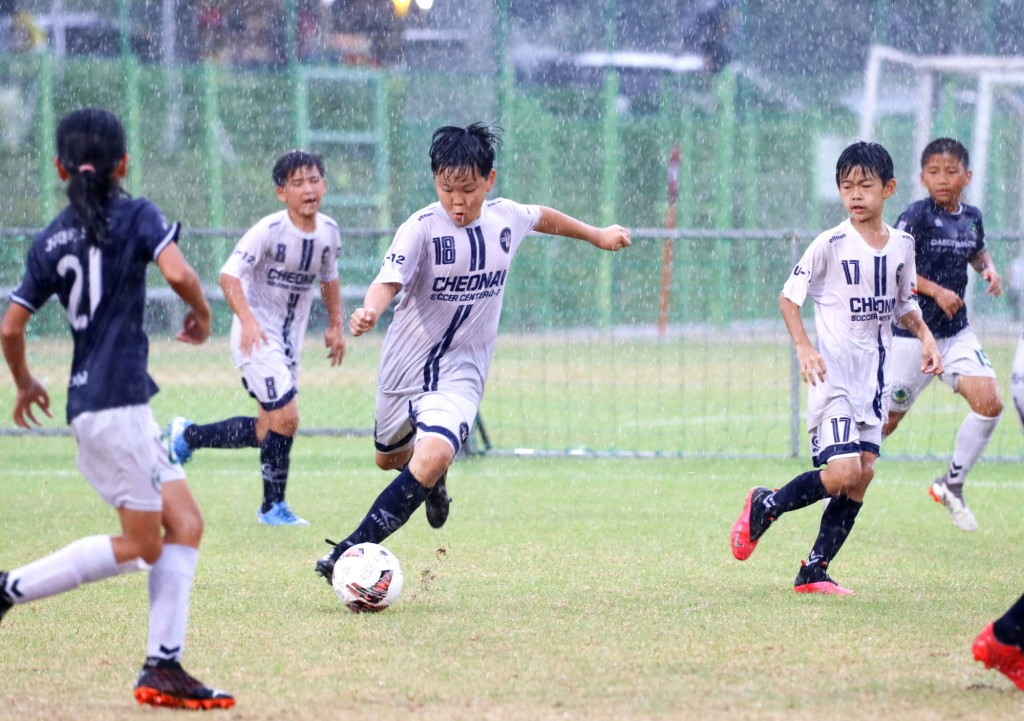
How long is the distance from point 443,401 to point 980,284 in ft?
54.1

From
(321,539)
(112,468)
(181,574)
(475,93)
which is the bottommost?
(321,539)

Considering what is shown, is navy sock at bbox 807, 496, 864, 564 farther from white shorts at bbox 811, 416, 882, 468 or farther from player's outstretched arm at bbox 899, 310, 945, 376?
player's outstretched arm at bbox 899, 310, 945, 376

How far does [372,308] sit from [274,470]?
306cm

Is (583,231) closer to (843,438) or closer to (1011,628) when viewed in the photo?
(843,438)

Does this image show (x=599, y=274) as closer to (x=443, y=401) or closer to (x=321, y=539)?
(x=321, y=539)

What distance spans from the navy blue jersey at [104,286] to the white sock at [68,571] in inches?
15.9

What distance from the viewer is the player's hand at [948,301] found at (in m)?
7.87

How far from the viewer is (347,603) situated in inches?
232

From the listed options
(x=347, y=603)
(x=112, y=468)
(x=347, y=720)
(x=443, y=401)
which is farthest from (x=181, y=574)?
(x=443, y=401)

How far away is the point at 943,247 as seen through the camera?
8.45 metres

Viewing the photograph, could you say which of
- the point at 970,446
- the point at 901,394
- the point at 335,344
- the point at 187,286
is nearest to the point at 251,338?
the point at 335,344

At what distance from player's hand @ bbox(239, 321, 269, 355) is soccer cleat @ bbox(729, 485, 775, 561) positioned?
2480 mm

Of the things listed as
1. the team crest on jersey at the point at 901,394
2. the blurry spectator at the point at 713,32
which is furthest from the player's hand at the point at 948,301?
the blurry spectator at the point at 713,32

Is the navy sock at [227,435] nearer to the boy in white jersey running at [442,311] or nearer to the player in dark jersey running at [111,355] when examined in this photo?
the boy in white jersey running at [442,311]
